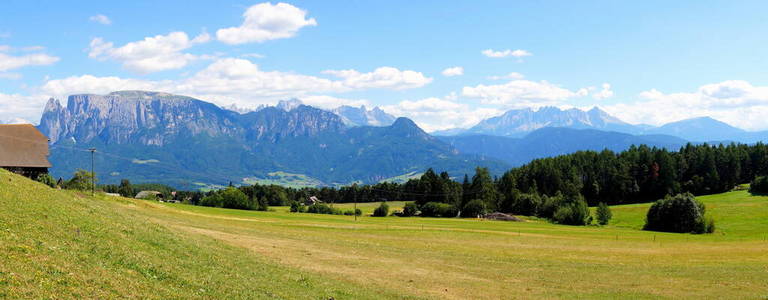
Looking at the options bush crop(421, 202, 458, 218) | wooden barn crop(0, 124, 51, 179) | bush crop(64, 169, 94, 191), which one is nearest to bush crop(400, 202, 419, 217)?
bush crop(421, 202, 458, 218)

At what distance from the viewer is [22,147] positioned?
237ft

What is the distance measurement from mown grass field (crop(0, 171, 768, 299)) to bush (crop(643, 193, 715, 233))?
31.4 metres

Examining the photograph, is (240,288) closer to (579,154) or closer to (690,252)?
(690,252)

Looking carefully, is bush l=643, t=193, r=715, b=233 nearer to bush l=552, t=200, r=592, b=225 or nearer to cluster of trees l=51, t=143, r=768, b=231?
bush l=552, t=200, r=592, b=225

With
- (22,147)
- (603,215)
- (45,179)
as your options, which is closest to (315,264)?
(22,147)

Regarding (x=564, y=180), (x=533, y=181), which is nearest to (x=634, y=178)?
(x=564, y=180)

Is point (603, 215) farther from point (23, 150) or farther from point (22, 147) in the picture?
point (22, 147)

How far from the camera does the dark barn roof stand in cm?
6994

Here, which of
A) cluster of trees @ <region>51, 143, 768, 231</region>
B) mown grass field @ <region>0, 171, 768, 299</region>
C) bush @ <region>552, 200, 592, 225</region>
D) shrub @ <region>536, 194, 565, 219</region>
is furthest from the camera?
cluster of trees @ <region>51, 143, 768, 231</region>

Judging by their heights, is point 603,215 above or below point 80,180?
below

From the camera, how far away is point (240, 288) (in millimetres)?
25672

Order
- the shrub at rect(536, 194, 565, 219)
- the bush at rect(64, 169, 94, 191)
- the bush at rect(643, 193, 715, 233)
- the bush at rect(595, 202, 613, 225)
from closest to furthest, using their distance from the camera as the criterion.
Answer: the bush at rect(643, 193, 715, 233), the bush at rect(64, 169, 94, 191), the bush at rect(595, 202, 613, 225), the shrub at rect(536, 194, 565, 219)

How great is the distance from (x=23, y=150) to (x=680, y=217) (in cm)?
11326

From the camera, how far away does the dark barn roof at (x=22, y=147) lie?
69.9m
